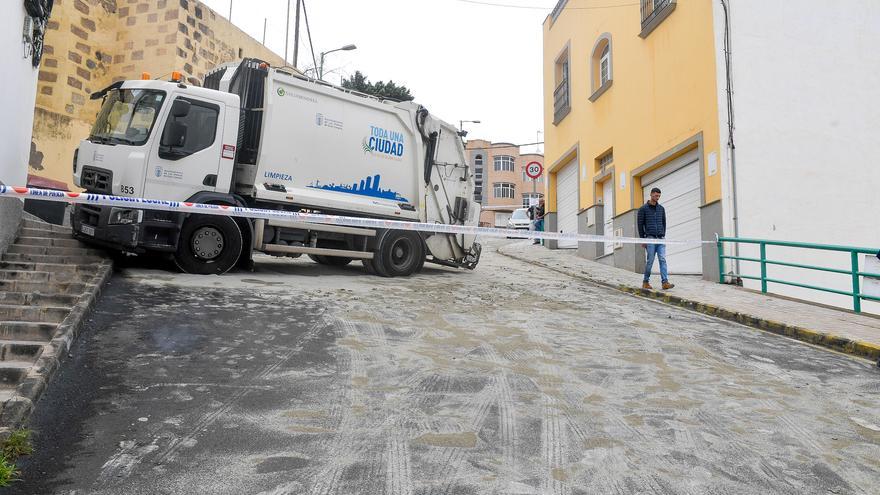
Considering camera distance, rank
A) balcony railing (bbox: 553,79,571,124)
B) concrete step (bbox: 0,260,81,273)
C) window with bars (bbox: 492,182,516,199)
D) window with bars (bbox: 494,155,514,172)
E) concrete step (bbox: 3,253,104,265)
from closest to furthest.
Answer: concrete step (bbox: 0,260,81,273) < concrete step (bbox: 3,253,104,265) < balcony railing (bbox: 553,79,571,124) < window with bars (bbox: 492,182,516,199) < window with bars (bbox: 494,155,514,172)

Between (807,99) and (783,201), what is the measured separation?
6.34ft

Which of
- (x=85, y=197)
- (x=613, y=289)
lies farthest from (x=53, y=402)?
(x=613, y=289)

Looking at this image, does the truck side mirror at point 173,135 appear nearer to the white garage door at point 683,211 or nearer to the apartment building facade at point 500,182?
the white garage door at point 683,211

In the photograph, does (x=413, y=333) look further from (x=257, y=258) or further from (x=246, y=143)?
(x=257, y=258)

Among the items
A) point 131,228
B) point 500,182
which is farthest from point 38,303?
point 500,182

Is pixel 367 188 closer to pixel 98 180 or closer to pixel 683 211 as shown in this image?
pixel 98 180

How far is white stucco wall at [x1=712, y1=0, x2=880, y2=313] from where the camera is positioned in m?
9.89

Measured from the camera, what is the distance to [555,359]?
4.96 meters

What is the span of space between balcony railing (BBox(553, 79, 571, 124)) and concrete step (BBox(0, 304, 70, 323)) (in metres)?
15.8

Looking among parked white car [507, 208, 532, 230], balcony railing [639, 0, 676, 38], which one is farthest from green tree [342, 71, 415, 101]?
balcony railing [639, 0, 676, 38]

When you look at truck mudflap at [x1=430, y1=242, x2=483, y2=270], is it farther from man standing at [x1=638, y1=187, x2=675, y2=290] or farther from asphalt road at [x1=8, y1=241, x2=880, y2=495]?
asphalt road at [x1=8, y1=241, x2=880, y2=495]

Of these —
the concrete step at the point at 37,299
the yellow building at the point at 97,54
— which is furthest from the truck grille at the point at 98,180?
the yellow building at the point at 97,54

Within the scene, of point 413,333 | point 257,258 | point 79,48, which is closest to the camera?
point 413,333

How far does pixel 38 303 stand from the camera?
5262 millimetres
